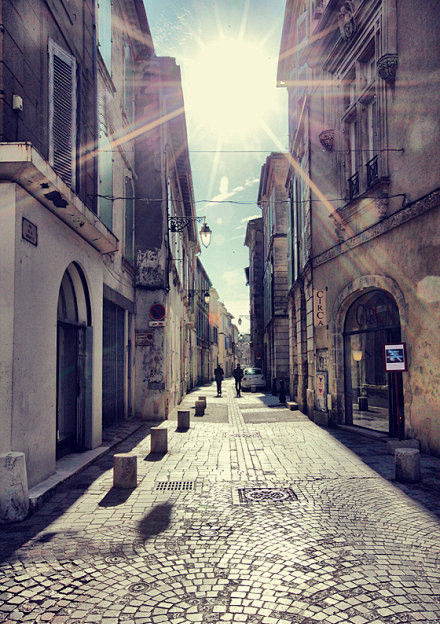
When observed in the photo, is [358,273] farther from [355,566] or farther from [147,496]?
[355,566]

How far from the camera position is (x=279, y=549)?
14.3ft

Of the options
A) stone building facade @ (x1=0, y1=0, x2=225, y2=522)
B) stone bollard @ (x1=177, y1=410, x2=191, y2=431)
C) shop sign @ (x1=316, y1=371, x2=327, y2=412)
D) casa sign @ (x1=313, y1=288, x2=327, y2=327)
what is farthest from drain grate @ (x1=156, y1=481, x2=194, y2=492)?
casa sign @ (x1=313, y1=288, x2=327, y2=327)

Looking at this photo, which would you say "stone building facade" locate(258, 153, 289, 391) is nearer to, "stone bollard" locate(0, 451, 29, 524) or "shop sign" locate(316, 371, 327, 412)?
"shop sign" locate(316, 371, 327, 412)

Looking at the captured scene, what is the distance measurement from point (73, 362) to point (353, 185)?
788 cm

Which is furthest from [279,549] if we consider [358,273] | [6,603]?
[358,273]

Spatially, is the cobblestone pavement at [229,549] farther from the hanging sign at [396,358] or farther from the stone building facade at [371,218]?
the stone building facade at [371,218]

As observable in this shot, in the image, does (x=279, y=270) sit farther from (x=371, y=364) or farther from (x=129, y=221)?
(x=371, y=364)

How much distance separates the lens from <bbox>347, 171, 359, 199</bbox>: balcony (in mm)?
12367

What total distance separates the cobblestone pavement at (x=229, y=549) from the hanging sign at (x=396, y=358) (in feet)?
5.72

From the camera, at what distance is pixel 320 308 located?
14297mm

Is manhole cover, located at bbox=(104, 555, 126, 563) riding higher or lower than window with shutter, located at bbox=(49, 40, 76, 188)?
lower

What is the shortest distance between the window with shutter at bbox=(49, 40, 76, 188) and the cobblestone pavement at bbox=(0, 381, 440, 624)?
457 cm

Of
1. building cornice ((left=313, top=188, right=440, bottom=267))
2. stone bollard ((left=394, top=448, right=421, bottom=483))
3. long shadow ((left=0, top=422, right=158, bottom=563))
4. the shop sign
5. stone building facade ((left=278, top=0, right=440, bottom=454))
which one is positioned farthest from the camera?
the shop sign

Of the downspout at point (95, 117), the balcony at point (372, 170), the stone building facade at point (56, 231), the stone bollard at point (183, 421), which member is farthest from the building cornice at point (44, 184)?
the balcony at point (372, 170)
